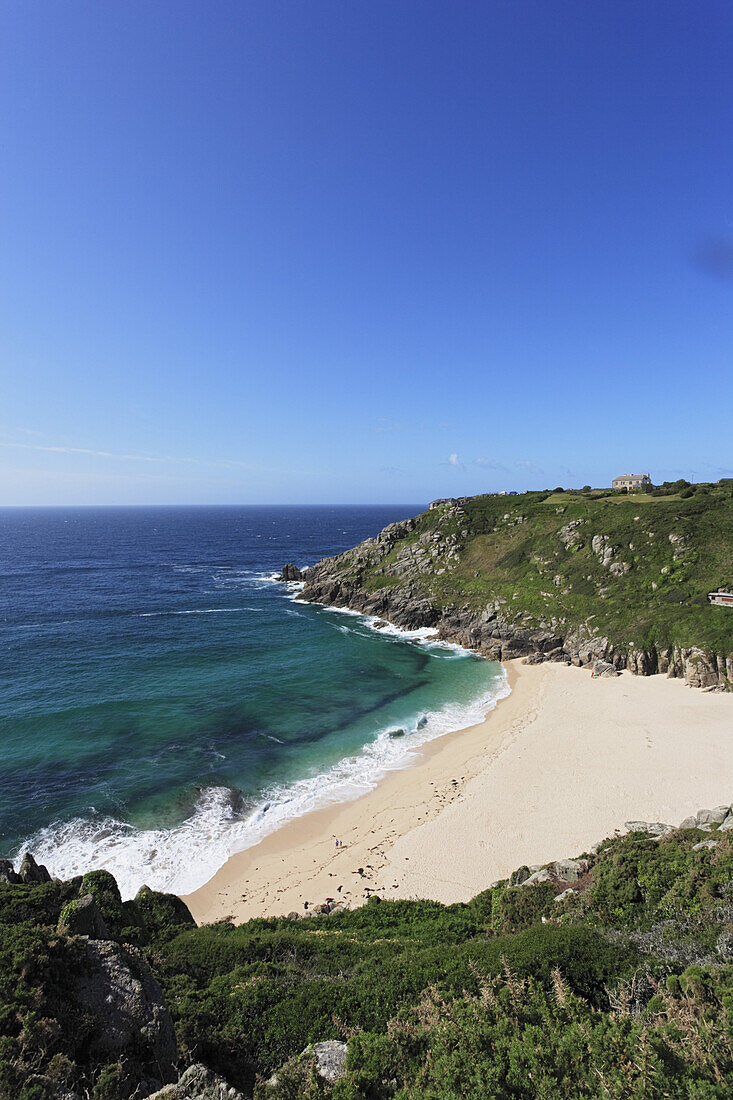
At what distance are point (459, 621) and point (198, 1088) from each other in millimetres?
60497

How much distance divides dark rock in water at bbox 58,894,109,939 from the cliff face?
4985 centimetres

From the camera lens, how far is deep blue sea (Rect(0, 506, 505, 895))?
28.2 m

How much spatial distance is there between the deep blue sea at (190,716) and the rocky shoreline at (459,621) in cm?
392

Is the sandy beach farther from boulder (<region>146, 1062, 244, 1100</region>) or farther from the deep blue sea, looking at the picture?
boulder (<region>146, 1062, 244, 1100</region>)

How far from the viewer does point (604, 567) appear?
208 ft

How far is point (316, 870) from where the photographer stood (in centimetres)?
2558

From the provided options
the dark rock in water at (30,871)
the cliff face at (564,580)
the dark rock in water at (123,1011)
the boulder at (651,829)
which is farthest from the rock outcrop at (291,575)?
the dark rock in water at (123,1011)

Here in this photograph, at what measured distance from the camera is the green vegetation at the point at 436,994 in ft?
29.2

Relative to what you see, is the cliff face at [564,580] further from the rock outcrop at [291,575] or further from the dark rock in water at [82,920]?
the dark rock in water at [82,920]

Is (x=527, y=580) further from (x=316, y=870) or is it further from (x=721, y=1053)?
(x=721, y=1053)

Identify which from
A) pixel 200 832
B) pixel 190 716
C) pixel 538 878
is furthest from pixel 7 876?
pixel 190 716

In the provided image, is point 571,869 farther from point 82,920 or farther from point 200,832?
point 200,832

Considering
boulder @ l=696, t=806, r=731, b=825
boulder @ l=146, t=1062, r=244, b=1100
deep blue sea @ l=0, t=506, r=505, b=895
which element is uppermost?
boulder @ l=146, t=1062, r=244, b=1100

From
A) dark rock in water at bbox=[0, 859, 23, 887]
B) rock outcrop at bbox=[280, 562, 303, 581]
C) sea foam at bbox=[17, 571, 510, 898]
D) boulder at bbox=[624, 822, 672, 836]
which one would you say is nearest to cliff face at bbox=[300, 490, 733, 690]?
rock outcrop at bbox=[280, 562, 303, 581]
